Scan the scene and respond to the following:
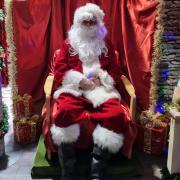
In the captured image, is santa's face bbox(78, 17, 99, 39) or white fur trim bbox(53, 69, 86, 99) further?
santa's face bbox(78, 17, 99, 39)

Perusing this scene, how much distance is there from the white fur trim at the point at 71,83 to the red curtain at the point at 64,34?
21.1 inches

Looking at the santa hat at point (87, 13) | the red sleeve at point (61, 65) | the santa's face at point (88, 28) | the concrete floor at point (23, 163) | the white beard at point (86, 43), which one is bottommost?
the concrete floor at point (23, 163)

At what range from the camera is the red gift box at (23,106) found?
3.10 meters

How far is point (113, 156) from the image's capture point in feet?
9.12

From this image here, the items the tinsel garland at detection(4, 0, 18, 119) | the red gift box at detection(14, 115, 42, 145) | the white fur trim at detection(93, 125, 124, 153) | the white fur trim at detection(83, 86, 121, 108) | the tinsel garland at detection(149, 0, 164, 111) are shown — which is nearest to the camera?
the white fur trim at detection(93, 125, 124, 153)

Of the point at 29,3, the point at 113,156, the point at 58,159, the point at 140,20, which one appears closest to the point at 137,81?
the point at 140,20

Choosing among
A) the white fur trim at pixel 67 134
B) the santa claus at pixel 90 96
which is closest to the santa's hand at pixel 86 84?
the santa claus at pixel 90 96

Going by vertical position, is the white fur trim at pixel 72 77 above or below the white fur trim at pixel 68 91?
above

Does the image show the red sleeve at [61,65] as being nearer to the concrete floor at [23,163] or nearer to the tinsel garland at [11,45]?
the tinsel garland at [11,45]

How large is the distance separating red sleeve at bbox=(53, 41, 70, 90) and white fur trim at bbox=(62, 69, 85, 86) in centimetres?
5

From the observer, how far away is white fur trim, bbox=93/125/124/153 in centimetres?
242

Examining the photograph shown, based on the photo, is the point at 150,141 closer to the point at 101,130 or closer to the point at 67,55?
the point at 101,130

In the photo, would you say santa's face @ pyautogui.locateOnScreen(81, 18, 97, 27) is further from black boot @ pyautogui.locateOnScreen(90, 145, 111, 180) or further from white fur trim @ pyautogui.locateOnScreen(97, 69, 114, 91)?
black boot @ pyautogui.locateOnScreen(90, 145, 111, 180)

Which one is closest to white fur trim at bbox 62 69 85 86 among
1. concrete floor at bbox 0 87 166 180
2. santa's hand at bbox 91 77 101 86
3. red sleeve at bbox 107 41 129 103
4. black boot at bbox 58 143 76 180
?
santa's hand at bbox 91 77 101 86
